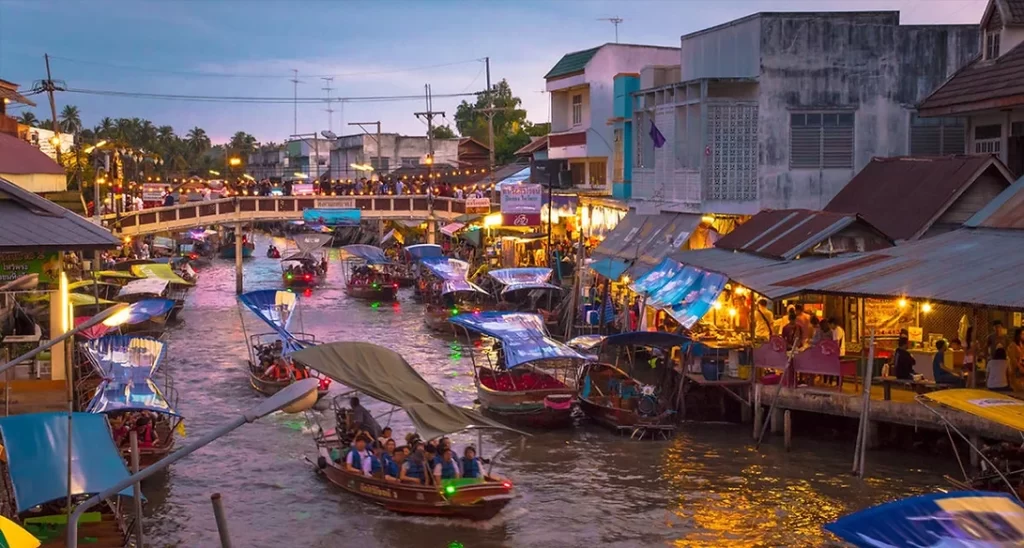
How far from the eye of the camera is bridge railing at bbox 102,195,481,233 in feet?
189

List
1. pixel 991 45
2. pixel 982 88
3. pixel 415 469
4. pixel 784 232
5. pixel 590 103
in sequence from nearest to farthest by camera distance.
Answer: pixel 415 469 < pixel 982 88 < pixel 784 232 < pixel 991 45 < pixel 590 103

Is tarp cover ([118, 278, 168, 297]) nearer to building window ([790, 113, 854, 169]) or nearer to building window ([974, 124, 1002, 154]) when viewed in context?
building window ([790, 113, 854, 169])

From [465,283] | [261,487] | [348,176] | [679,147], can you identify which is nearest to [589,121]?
[465,283]

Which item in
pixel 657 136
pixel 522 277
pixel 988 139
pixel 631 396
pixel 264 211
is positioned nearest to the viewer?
pixel 631 396

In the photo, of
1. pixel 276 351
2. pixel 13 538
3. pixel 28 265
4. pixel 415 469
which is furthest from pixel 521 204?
pixel 13 538

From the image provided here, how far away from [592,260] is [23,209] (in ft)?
78.0

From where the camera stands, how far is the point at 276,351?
35.9 metres

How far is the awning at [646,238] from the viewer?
36.7 meters

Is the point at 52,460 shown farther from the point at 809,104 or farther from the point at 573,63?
the point at 573,63

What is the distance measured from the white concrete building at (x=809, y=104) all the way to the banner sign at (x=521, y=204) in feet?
42.6

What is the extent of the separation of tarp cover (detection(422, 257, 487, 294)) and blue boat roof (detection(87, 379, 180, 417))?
22643 millimetres

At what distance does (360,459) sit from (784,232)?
1359 cm

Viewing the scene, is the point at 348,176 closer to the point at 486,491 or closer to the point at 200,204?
the point at 200,204

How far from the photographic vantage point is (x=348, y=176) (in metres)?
108
